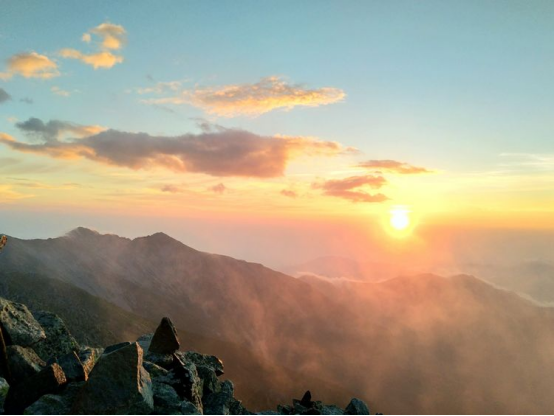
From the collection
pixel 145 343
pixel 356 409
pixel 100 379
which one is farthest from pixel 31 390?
pixel 356 409

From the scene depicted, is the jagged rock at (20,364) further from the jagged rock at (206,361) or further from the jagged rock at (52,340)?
the jagged rock at (206,361)

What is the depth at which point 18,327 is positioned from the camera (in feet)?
63.9

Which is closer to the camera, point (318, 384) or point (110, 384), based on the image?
point (110, 384)

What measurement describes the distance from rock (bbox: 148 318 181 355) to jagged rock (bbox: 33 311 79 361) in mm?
4632

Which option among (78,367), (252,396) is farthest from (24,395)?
(252,396)

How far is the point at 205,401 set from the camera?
19844 mm

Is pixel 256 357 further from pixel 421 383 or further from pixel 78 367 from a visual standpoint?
pixel 78 367

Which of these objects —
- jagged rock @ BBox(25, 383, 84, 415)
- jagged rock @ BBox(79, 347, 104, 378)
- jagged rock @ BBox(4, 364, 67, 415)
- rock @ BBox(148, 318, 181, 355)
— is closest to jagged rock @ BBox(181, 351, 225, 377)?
rock @ BBox(148, 318, 181, 355)

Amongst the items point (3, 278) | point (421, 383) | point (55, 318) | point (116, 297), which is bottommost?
point (421, 383)

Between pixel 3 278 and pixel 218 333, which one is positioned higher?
pixel 3 278

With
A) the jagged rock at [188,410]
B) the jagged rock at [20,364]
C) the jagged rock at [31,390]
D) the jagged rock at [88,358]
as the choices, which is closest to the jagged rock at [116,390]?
the jagged rock at [188,410]

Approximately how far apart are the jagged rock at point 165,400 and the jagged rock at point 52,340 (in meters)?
7.99

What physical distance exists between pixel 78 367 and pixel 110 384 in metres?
3.96

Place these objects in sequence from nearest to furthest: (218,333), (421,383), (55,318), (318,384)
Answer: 1. (55,318)
2. (318,384)
3. (421,383)
4. (218,333)
